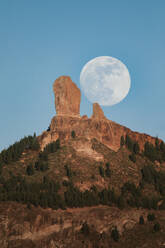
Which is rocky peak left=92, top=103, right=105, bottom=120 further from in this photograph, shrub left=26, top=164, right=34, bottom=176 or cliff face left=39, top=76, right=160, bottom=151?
shrub left=26, top=164, right=34, bottom=176

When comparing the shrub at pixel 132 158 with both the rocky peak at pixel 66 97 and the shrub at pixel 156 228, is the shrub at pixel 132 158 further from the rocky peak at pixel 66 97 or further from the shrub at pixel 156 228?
the shrub at pixel 156 228

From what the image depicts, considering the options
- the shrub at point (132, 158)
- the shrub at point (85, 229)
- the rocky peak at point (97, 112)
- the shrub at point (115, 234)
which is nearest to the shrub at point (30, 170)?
the shrub at point (85, 229)

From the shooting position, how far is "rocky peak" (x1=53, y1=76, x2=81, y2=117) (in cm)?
13062

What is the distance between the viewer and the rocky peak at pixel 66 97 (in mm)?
130625

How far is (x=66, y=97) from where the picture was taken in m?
133

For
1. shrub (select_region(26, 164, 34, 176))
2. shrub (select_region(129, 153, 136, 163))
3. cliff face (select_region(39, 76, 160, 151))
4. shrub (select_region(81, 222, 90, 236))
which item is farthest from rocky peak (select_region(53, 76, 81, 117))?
shrub (select_region(81, 222, 90, 236))

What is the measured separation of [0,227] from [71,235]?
17817mm

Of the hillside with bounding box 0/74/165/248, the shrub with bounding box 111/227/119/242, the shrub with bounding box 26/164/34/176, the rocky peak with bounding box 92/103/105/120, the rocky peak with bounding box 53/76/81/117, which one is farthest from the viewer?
the rocky peak with bounding box 92/103/105/120

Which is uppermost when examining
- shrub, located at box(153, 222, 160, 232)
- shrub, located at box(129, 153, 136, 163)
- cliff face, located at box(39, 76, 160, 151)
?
cliff face, located at box(39, 76, 160, 151)

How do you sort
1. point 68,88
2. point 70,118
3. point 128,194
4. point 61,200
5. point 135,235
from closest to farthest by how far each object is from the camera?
1. point 135,235
2. point 61,200
3. point 128,194
4. point 70,118
5. point 68,88

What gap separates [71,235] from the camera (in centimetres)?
7506

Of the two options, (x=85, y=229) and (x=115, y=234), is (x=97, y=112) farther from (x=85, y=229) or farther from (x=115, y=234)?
(x=115, y=234)

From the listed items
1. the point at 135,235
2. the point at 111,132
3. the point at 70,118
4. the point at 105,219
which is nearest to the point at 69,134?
the point at 70,118

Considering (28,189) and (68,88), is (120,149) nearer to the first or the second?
(68,88)
